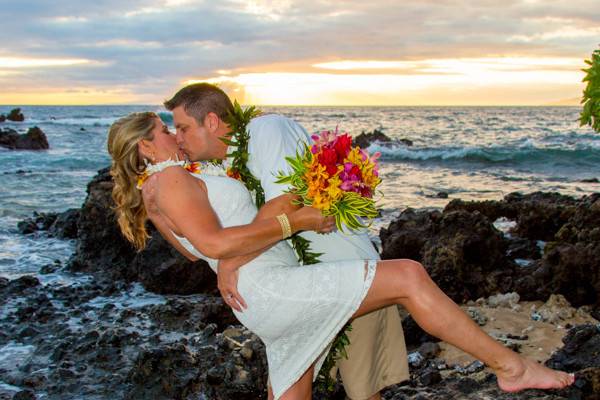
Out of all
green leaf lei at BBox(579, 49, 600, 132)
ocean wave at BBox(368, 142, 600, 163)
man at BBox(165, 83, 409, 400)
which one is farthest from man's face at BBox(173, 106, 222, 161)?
ocean wave at BBox(368, 142, 600, 163)

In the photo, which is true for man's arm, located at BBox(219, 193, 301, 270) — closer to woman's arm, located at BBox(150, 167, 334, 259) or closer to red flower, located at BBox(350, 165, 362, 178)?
woman's arm, located at BBox(150, 167, 334, 259)

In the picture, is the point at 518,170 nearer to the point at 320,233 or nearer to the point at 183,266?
the point at 183,266

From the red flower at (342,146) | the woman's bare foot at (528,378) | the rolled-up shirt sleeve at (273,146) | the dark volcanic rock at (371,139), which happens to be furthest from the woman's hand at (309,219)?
the dark volcanic rock at (371,139)

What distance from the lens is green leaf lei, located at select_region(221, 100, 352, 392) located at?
4.36 m

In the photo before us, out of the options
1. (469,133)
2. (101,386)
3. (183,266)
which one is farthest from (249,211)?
(469,133)

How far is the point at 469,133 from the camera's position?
52688 millimetres

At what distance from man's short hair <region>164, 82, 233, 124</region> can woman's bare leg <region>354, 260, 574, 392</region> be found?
5.64 feet

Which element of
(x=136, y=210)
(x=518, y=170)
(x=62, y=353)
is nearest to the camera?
(x=136, y=210)

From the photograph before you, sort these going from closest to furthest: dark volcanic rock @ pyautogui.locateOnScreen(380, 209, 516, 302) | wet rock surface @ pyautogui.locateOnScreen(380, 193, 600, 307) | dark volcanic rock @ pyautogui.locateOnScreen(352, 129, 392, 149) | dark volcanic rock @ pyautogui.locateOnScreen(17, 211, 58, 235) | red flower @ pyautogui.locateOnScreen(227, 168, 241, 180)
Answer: red flower @ pyautogui.locateOnScreen(227, 168, 241, 180) → wet rock surface @ pyautogui.locateOnScreen(380, 193, 600, 307) → dark volcanic rock @ pyautogui.locateOnScreen(380, 209, 516, 302) → dark volcanic rock @ pyautogui.locateOnScreen(17, 211, 58, 235) → dark volcanic rock @ pyautogui.locateOnScreen(352, 129, 392, 149)

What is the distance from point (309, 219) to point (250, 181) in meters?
0.77

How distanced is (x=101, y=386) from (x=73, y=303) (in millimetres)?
3541

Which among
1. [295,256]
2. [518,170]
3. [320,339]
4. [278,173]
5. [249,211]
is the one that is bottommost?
[518,170]

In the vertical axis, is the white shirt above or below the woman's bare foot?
above

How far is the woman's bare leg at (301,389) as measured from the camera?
13.8 feet
